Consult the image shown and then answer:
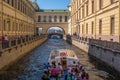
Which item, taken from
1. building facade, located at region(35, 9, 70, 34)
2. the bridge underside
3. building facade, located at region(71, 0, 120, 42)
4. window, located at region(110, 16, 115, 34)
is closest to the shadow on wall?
building facade, located at region(71, 0, 120, 42)

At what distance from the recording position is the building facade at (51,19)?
10925 centimetres

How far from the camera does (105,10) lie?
1377 inches

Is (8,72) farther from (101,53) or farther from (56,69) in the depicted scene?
(101,53)

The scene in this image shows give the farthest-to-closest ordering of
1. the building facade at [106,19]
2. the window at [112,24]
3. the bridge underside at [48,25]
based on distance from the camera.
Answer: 1. the bridge underside at [48,25]
2. the window at [112,24]
3. the building facade at [106,19]

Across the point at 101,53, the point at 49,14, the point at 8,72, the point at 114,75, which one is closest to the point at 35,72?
the point at 8,72

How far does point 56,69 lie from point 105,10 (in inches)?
760

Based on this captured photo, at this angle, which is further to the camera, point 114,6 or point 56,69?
point 114,6

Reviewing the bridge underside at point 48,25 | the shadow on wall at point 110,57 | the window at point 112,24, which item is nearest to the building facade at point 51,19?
the bridge underside at point 48,25

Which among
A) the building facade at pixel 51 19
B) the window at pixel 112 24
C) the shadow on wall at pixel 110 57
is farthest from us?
the building facade at pixel 51 19

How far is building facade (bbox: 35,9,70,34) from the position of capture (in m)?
109

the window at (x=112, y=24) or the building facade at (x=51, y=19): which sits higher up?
the building facade at (x=51, y=19)

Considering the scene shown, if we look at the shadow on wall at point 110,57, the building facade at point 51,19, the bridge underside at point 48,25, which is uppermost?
the building facade at point 51,19

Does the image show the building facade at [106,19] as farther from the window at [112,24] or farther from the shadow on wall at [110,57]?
the shadow on wall at [110,57]

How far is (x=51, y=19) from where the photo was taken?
4360 inches
